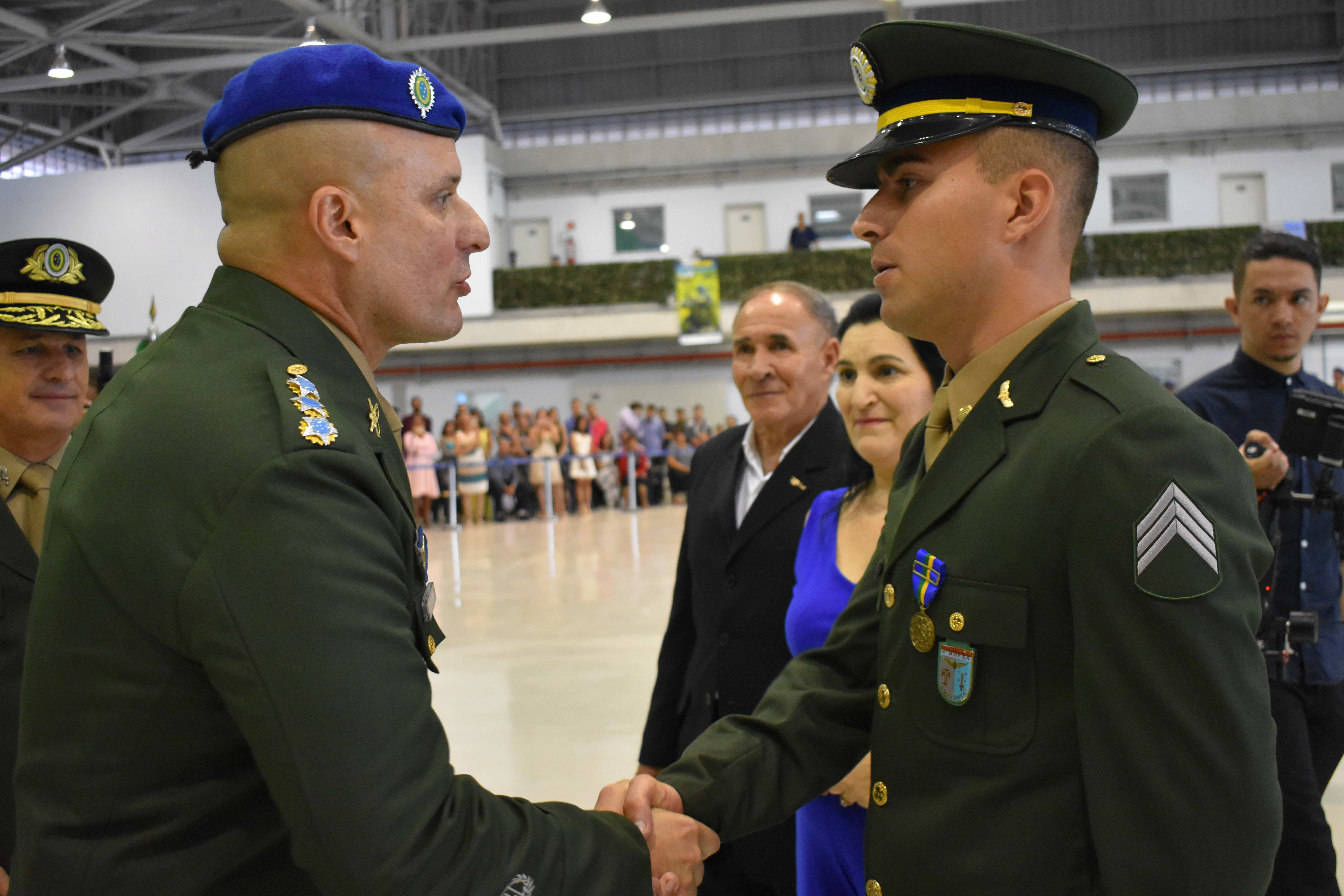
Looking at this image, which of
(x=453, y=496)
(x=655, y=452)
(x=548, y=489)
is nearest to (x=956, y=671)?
(x=453, y=496)

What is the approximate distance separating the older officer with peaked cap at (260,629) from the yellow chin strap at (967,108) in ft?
2.54

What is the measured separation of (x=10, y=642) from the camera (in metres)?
2.13

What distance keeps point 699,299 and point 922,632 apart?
19964 mm

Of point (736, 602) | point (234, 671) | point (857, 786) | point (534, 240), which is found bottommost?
point (857, 786)

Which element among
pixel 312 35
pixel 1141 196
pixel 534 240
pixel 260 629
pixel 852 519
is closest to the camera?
pixel 260 629

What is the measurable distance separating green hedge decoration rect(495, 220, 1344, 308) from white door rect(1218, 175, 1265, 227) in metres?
1.15

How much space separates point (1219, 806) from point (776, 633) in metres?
1.50

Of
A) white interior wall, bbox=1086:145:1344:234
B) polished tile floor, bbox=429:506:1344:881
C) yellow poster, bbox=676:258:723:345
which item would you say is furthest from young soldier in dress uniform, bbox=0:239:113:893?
white interior wall, bbox=1086:145:1344:234

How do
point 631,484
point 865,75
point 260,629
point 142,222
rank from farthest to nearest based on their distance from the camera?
point 142,222, point 631,484, point 865,75, point 260,629

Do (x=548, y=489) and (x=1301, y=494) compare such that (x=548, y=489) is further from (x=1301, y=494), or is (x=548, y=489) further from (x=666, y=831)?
(x=666, y=831)

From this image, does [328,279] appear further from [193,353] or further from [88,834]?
[88,834]

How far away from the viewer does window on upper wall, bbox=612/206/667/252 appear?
24141mm

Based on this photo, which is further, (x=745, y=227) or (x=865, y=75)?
(x=745, y=227)

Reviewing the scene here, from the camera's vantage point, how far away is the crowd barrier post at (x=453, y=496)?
14133mm
